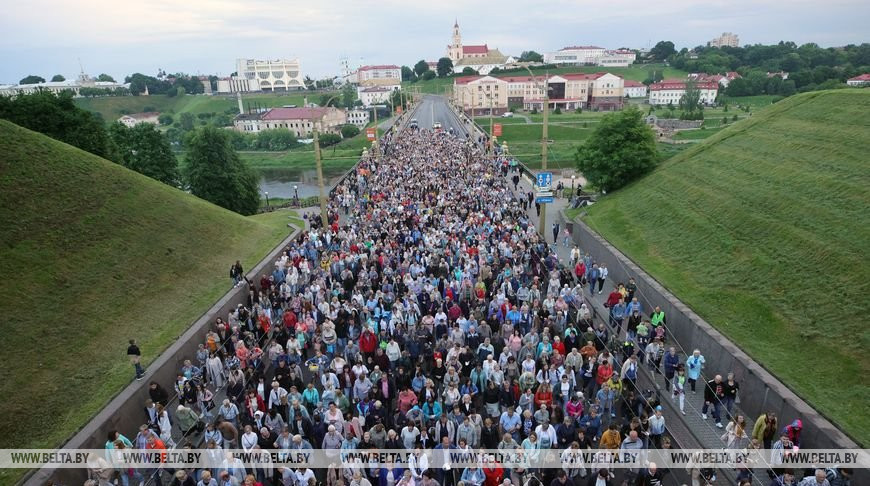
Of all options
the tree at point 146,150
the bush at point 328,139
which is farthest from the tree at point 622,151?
the bush at point 328,139

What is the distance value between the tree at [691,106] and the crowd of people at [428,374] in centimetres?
8451

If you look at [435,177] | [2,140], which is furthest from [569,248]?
[2,140]

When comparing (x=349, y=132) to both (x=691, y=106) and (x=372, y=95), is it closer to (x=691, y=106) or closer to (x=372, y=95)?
(x=372, y=95)


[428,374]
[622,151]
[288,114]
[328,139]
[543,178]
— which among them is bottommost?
[428,374]

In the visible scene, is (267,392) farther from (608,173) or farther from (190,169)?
(190,169)

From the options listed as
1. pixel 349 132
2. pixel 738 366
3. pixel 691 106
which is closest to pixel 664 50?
pixel 691 106

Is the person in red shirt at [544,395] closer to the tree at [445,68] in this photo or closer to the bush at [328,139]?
the bush at [328,139]

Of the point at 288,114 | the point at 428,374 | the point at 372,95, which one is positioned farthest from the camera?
the point at 372,95

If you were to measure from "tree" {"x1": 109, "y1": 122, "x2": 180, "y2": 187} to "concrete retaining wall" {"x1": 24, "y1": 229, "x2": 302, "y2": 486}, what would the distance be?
2889 centimetres

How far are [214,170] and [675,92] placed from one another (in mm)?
115533

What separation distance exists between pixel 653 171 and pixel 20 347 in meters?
26.9

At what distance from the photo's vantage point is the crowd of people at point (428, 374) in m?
8.45

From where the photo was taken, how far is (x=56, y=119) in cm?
3056

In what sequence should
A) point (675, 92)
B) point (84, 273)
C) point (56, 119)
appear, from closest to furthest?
point (84, 273)
point (56, 119)
point (675, 92)
